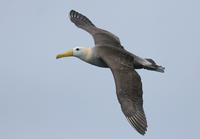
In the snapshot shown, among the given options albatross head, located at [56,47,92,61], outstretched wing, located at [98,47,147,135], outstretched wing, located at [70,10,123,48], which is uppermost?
outstretched wing, located at [70,10,123,48]

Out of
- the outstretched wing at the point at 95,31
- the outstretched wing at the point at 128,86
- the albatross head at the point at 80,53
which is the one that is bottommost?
the outstretched wing at the point at 128,86

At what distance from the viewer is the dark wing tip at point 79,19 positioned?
179ft

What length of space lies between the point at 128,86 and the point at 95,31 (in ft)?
24.8

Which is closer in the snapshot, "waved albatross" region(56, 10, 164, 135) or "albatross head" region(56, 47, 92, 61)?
"waved albatross" region(56, 10, 164, 135)

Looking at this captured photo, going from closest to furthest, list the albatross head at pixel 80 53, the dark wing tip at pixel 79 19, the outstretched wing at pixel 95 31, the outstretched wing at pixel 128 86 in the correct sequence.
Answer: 1. the outstretched wing at pixel 128 86
2. the albatross head at pixel 80 53
3. the outstretched wing at pixel 95 31
4. the dark wing tip at pixel 79 19

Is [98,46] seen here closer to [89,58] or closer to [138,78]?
[89,58]

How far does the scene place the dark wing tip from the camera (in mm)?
54594

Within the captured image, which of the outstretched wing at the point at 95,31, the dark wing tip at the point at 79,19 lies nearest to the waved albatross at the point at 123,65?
the outstretched wing at the point at 95,31

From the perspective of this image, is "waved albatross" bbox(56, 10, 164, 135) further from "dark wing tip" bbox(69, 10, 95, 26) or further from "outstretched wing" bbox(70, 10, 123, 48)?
"dark wing tip" bbox(69, 10, 95, 26)

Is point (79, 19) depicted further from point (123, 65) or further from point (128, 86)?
point (128, 86)

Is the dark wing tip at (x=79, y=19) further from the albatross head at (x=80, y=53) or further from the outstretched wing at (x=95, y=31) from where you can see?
the albatross head at (x=80, y=53)

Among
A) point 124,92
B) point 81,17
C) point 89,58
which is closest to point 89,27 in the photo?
point 81,17

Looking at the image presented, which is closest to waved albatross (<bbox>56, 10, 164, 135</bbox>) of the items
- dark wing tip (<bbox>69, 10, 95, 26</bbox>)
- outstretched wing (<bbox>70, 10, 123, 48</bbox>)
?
outstretched wing (<bbox>70, 10, 123, 48</bbox>)

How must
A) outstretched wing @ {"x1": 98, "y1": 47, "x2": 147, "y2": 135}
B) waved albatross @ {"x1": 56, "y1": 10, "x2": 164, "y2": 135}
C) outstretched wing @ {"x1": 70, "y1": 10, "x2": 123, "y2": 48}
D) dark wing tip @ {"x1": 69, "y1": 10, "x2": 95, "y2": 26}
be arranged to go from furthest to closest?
1. dark wing tip @ {"x1": 69, "y1": 10, "x2": 95, "y2": 26}
2. outstretched wing @ {"x1": 70, "y1": 10, "x2": 123, "y2": 48}
3. waved albatross @ {"x1": 56, "y1": 10, "x2": 164, "y2": 135}
4. outstretched wing @ {"x1": 98, "y1": 47, "x2": 147, "y2": 135}
